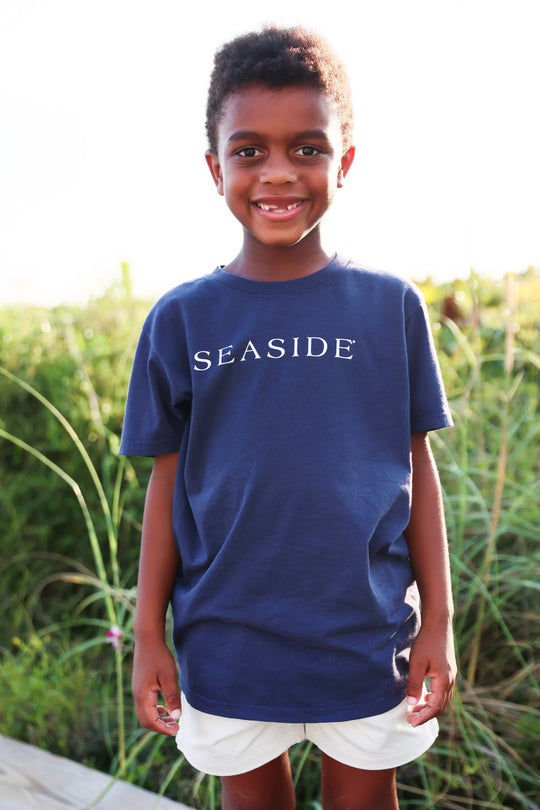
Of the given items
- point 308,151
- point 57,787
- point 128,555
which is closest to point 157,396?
point 308,151

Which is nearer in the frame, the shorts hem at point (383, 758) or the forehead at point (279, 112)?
the forehead at point (279, 112)

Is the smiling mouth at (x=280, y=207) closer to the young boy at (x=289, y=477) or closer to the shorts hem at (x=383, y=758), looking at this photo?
the young boy at (x=289, y=477)

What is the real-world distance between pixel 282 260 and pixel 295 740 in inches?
35.8

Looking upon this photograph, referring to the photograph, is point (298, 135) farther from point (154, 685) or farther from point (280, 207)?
point (154, 685)

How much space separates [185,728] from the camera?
171 centimetres

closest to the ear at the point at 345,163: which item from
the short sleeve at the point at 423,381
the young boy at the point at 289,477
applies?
the young boy at the point at 289,477

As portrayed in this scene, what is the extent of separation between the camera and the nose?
1512 mm

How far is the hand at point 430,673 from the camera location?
162cm

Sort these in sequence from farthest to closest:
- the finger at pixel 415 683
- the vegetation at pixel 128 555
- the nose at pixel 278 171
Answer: the vegetation at pixel 128 555 → the finger at pixel 415 683 → the nose at pixel 278 171

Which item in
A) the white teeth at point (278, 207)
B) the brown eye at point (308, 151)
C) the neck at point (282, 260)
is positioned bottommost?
the neck at point (282, 260)

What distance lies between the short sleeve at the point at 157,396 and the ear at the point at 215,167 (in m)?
0.28

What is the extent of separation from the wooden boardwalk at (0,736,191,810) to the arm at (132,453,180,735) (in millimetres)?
637

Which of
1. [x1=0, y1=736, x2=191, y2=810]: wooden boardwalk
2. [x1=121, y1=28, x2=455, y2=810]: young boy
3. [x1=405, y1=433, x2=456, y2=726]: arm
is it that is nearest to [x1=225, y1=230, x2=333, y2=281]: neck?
[x1=121, y1=28, x2=455, y2=810]: young boy

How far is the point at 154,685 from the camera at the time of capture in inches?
66.0
